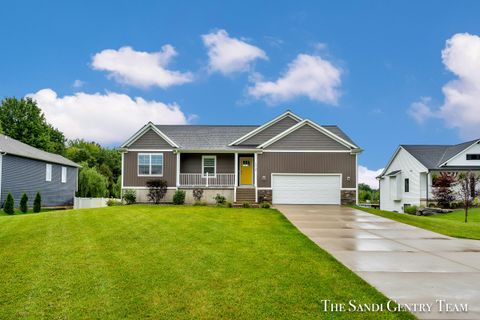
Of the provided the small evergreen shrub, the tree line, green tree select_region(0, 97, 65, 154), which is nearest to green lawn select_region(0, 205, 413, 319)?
the small evergreen shrub

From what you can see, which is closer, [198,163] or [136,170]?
[136,170]

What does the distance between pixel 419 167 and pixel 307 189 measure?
496 inches

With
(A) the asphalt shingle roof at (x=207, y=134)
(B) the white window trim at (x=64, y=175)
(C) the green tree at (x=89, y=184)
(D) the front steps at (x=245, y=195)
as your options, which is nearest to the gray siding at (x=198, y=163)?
(A) the asphalt shingle roof at (x=207, y=134)

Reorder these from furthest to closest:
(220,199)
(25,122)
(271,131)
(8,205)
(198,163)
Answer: (25,122) → (271,131) → (198,163) → (8,205) → (220,199)

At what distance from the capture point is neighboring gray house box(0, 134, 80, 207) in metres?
24.3

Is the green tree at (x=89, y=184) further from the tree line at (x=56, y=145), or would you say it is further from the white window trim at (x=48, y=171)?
the white window trim at (x=48, y=171)

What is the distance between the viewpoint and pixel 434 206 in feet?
87.8

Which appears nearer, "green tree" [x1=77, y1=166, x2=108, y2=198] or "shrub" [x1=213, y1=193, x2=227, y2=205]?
"shrub" [x1=213, y1=193, x2=227, y2=205]

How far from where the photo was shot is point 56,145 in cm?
5166

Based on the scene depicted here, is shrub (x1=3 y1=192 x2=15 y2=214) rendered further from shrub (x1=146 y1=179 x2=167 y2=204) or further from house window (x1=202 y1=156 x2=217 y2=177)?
house window (x1=202 y1=156 x2=217 y2=177)

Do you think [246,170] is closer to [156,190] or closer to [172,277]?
[156,190]

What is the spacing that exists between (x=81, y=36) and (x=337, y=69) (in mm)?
14755

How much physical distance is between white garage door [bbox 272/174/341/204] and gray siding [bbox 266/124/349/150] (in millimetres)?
1819

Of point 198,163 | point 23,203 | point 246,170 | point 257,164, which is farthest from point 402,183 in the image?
point 23,203
